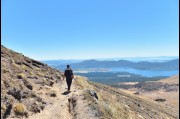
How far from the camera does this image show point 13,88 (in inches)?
926

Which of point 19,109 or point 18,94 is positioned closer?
point 19,109

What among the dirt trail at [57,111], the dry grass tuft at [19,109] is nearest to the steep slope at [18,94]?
the dry grass tuft at [19,109]

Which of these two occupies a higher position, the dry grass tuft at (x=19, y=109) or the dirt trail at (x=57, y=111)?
the dry grass tuft at (x=19, y=109)

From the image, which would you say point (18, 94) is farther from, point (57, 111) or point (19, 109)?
point (57, 111)

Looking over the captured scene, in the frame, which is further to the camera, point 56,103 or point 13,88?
point 56,103

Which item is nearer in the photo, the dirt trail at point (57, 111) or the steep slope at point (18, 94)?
the steep slope at point (18, 94)

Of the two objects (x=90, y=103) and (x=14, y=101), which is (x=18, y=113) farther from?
(x=90, y=103)

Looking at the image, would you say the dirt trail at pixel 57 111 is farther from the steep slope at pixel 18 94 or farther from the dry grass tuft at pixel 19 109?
the dry grass tuft at pixel 19 109

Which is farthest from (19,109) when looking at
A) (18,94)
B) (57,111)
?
(57,111)

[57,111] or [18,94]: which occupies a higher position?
[18,94]

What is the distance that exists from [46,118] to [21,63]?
50.5 feet

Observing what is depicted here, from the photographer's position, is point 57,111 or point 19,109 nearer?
point 19,109

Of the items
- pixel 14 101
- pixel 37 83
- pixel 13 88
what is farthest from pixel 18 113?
pixel 37 83


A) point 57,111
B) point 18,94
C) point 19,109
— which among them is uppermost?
point 18,94
